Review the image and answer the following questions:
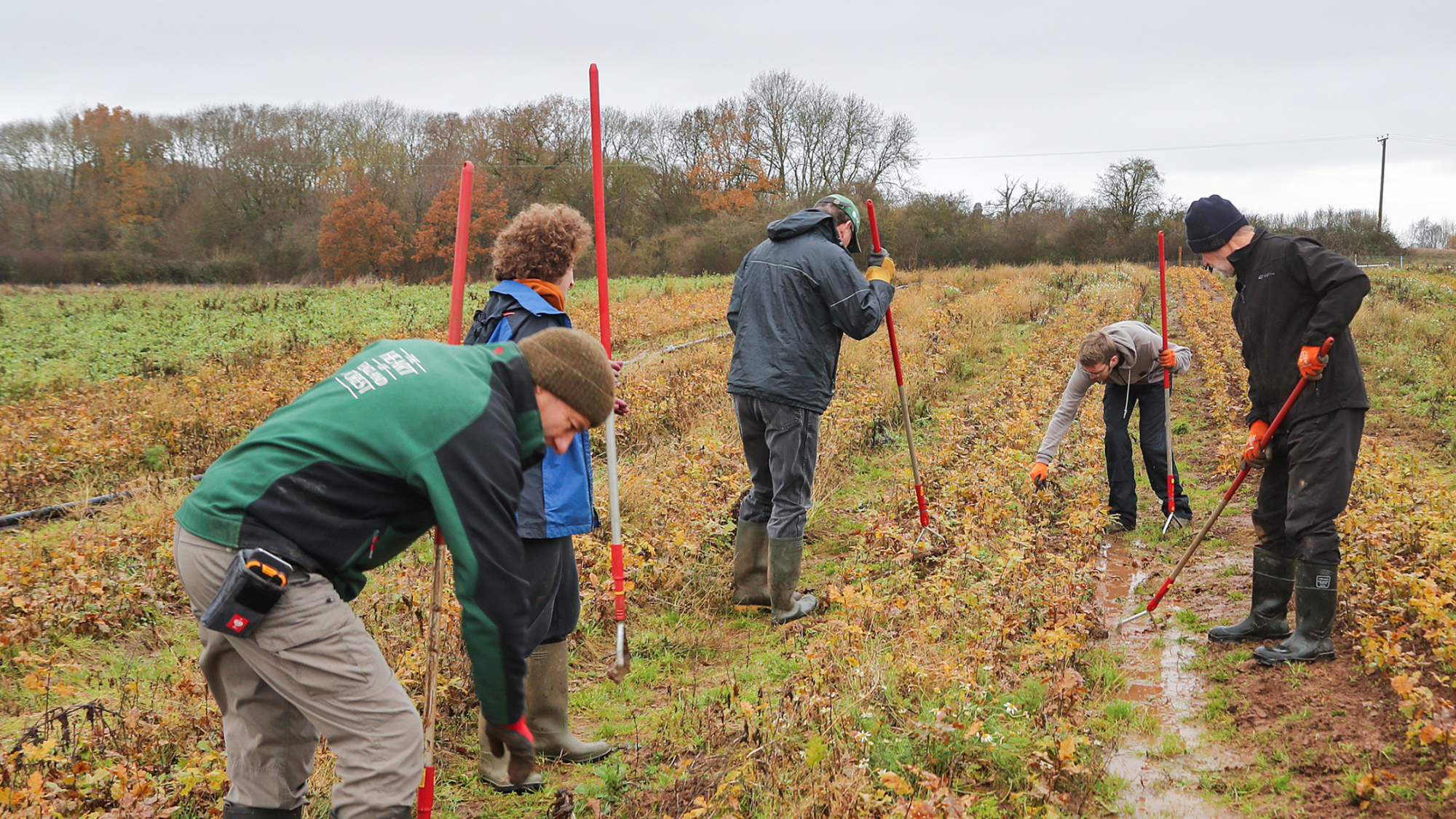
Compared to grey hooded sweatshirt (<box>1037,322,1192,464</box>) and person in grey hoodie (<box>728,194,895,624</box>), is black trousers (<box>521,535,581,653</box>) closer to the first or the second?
person in grey hoodie (<box>728,194,895,624</box>)

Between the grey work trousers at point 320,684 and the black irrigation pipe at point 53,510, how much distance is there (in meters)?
5.73

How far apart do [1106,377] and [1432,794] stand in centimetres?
369

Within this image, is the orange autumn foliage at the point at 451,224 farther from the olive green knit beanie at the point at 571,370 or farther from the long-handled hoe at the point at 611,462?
the olive green knit beanie at the point at 571,370

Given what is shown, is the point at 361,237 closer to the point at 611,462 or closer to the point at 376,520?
the point at 611,462

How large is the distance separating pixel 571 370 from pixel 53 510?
277 inches

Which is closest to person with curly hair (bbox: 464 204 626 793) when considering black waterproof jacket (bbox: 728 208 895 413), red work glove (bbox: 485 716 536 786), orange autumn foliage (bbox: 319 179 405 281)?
red work glove (bbox: 485 716 536 786)

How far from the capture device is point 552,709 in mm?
3549

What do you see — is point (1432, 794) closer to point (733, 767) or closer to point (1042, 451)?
point (733, 767)

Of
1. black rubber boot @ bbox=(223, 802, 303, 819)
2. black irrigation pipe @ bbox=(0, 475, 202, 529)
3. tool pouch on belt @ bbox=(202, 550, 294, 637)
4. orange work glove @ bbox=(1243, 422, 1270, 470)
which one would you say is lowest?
black irrigation pipe @ bbox=(0, 475, 202, 529)

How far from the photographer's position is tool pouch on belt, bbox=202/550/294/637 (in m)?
1.97

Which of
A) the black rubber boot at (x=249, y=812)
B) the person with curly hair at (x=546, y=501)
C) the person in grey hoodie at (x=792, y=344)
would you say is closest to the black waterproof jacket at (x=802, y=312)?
the person in grey hoodie at (x=792, y=344)

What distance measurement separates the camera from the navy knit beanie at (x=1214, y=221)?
4.55 metres

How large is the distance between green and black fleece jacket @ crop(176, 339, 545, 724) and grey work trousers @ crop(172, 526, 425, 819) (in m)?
0.10

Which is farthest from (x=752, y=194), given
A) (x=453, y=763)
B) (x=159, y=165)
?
(x=453, y=763)
